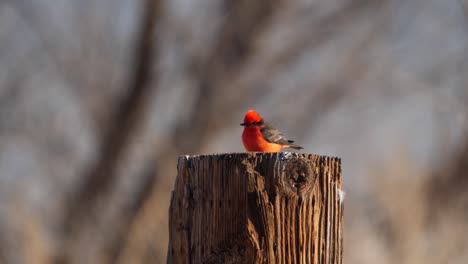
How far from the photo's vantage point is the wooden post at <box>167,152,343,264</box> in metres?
2.09

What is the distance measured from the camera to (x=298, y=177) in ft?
6.89

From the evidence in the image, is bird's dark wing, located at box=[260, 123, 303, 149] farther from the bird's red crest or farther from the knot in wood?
the knot in wood

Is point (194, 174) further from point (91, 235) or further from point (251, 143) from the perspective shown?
point (91, 235)

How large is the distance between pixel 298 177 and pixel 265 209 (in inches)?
5.3

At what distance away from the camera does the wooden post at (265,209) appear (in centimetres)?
209

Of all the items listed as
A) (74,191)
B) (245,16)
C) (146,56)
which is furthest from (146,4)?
(74,191)

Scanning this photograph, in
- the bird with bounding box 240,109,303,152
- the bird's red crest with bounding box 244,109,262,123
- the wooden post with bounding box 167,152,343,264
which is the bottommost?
the wooden post with bounding box 167,152,343,264

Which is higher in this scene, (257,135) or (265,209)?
(257,135)

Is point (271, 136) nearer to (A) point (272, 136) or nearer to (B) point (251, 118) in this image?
(A) point (272, 136)

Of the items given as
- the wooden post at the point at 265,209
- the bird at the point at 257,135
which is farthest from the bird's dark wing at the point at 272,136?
the wooden post at the point at 265,209

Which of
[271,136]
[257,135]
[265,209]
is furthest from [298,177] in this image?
[271,136]

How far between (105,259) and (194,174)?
25.3 feet

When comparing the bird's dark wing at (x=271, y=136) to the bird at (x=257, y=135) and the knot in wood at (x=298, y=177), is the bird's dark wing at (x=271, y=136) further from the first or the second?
the knot in wood at (x=298, y=177)

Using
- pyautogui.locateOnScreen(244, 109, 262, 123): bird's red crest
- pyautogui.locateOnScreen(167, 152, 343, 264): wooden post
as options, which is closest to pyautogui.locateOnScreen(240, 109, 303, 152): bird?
pyautogui.locateOnScreen(244, 109, 262, 123): bird's red crest
